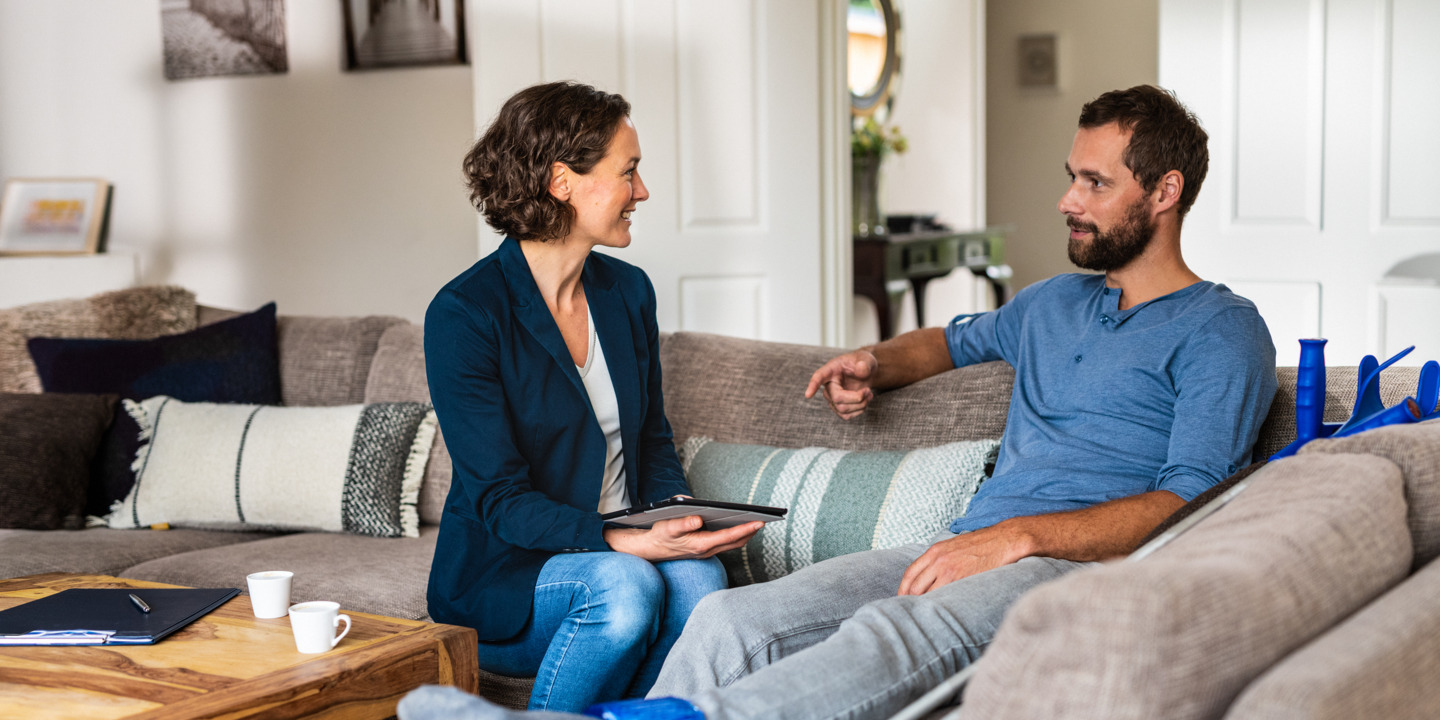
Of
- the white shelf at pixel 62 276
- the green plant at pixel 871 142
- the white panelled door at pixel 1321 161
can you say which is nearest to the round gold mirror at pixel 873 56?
the green plant at pixel 871 142

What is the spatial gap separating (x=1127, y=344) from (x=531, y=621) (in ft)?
3.03

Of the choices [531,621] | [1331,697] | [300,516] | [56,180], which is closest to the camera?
[1331,697]

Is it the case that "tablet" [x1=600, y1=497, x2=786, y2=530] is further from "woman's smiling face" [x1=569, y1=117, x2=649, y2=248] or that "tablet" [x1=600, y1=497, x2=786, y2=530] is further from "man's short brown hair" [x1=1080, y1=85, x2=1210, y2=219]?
"man's short brown hair" [x1=1080, y1=85, x2=1210, y2=219]

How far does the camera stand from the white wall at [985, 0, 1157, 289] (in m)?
6.39

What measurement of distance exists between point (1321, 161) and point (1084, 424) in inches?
65.2

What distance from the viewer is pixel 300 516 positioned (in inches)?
94.3

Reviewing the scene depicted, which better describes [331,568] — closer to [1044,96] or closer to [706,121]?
[706,121]

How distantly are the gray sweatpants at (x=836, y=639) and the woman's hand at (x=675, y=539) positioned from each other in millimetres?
112

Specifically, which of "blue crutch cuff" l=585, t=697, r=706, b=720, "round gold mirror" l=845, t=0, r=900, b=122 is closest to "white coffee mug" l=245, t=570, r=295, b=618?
"blue crutch cuff" l=585, t=697, r=706, b=720

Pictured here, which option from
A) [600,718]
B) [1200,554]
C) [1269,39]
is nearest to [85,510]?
[600,718]

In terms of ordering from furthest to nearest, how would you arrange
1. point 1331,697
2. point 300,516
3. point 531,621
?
point 300,516 < point 531,621 < point 1331,697

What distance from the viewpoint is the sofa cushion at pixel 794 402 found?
6.52 ft

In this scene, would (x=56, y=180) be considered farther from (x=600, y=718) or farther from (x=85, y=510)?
(x=600, y=718)

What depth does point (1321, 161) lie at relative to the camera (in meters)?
2.96
